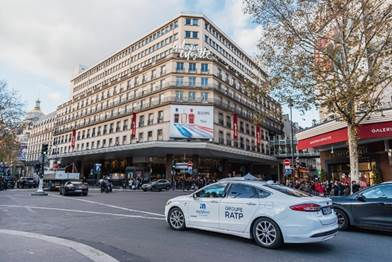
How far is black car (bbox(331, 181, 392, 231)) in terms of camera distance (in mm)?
8297

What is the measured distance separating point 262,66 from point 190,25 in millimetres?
38149

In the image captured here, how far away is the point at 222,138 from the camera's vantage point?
4869 cm

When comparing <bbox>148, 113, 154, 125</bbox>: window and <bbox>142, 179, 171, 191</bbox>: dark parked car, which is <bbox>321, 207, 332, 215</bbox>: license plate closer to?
<bbox>142, 179, 171, 191</bbox>: dark parked car

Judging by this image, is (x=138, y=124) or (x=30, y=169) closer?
(x=138, y=124)

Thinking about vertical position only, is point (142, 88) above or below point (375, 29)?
above

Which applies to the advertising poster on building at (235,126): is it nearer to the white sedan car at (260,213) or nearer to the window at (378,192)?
the window at (378,192)

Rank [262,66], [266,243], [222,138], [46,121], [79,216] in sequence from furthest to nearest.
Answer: [46,121], [222,138], [262,66], [79,216], [266,243]

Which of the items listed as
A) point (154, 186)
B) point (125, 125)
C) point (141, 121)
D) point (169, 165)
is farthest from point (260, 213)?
point (125, 125)

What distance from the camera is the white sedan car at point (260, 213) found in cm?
623

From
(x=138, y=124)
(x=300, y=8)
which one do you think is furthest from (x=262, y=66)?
(x=138, y=124)

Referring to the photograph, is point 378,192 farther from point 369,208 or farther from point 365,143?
point 365,143

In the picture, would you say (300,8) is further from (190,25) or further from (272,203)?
(190,25)

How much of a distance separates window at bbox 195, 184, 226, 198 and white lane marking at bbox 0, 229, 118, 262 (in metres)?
2.93

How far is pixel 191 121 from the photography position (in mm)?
45219
